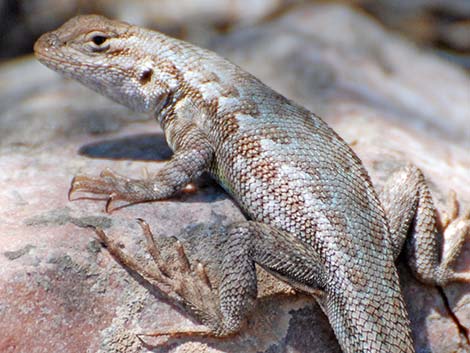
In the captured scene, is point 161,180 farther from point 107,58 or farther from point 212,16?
point 212,16

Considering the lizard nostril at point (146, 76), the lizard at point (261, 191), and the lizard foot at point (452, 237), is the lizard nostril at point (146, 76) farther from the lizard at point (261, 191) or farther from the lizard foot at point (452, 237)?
the lizard foot at point (452, 237)

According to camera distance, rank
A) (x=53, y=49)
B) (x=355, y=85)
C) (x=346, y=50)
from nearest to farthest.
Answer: (x=53, y=49) < (x=355, y=85) < (x=346, y=50)

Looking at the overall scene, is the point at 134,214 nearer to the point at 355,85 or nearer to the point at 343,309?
the point at 343,309

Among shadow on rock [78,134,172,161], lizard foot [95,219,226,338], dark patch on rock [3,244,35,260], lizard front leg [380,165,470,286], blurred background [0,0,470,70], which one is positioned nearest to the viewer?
dark patch on rock [3,244,35,260]

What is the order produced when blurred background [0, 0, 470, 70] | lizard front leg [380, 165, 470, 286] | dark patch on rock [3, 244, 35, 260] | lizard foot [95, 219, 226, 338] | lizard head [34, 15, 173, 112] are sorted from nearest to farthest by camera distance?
dark patch on rock [3, 244, 35, 260]
lizard foot [95, 219, 226, 338]
lizard front leg [380, 165, 470, 286]
lizard head [34, 15, 173, 112]
blurred background [0, 0, 470, 70]

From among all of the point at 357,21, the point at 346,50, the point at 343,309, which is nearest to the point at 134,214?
the point at 343,309

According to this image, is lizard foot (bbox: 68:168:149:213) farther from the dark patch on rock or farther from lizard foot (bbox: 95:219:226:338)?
the dark patch on rock

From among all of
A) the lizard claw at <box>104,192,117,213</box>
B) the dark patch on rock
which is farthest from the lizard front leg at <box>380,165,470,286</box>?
the dark patch on rock

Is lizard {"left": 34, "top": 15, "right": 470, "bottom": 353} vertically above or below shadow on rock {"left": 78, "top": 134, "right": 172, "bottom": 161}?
above

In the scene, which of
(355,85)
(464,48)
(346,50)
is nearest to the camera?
(355,85)
